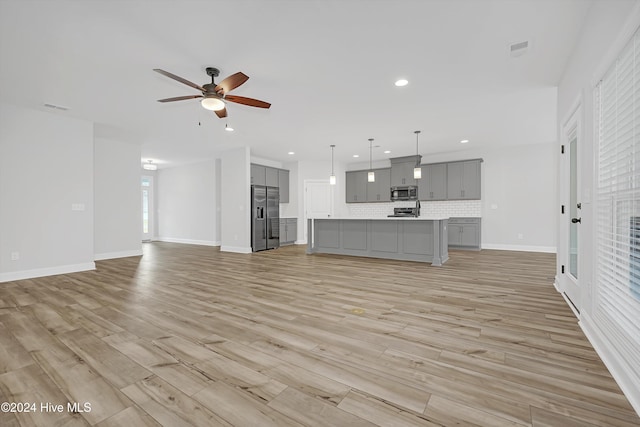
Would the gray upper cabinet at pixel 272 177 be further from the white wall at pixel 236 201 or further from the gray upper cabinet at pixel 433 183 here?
the gray upper cabinet at pixel 433 183

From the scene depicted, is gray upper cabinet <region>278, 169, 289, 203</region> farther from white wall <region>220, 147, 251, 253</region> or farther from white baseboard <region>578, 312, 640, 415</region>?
white baseboard <region>578, 312, 640, 415</region>

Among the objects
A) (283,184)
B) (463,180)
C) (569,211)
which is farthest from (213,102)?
(463,180)

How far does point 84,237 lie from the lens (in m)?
5.07

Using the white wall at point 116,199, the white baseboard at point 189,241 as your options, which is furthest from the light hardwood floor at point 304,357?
the white baseboard at point 189,241

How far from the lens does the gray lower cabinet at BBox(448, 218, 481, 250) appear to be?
7.29 metres

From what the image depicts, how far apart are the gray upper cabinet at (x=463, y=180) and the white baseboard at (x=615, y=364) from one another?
570 centimetres

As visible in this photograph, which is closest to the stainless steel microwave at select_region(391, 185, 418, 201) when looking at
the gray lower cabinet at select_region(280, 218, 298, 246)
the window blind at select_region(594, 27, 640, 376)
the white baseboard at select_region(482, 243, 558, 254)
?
the white baseboard at select_region(482, 243, 558, 254)

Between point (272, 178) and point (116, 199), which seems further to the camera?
point (272, 178)

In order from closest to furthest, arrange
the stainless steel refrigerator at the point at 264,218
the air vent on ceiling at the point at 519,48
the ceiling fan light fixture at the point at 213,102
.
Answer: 1. the air vent on ceiling at the point at 519,48
2. the ceiling fan light fixture at the point at 213,102
3. the stainless steel refrigerator at the point at 264,218

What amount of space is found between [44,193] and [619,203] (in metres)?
7.17

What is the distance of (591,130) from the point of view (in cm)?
223

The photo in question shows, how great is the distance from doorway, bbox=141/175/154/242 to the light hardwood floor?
6.87m

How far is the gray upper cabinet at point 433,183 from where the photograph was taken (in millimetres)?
7816

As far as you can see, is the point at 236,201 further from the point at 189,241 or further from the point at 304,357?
the point at 304,357
